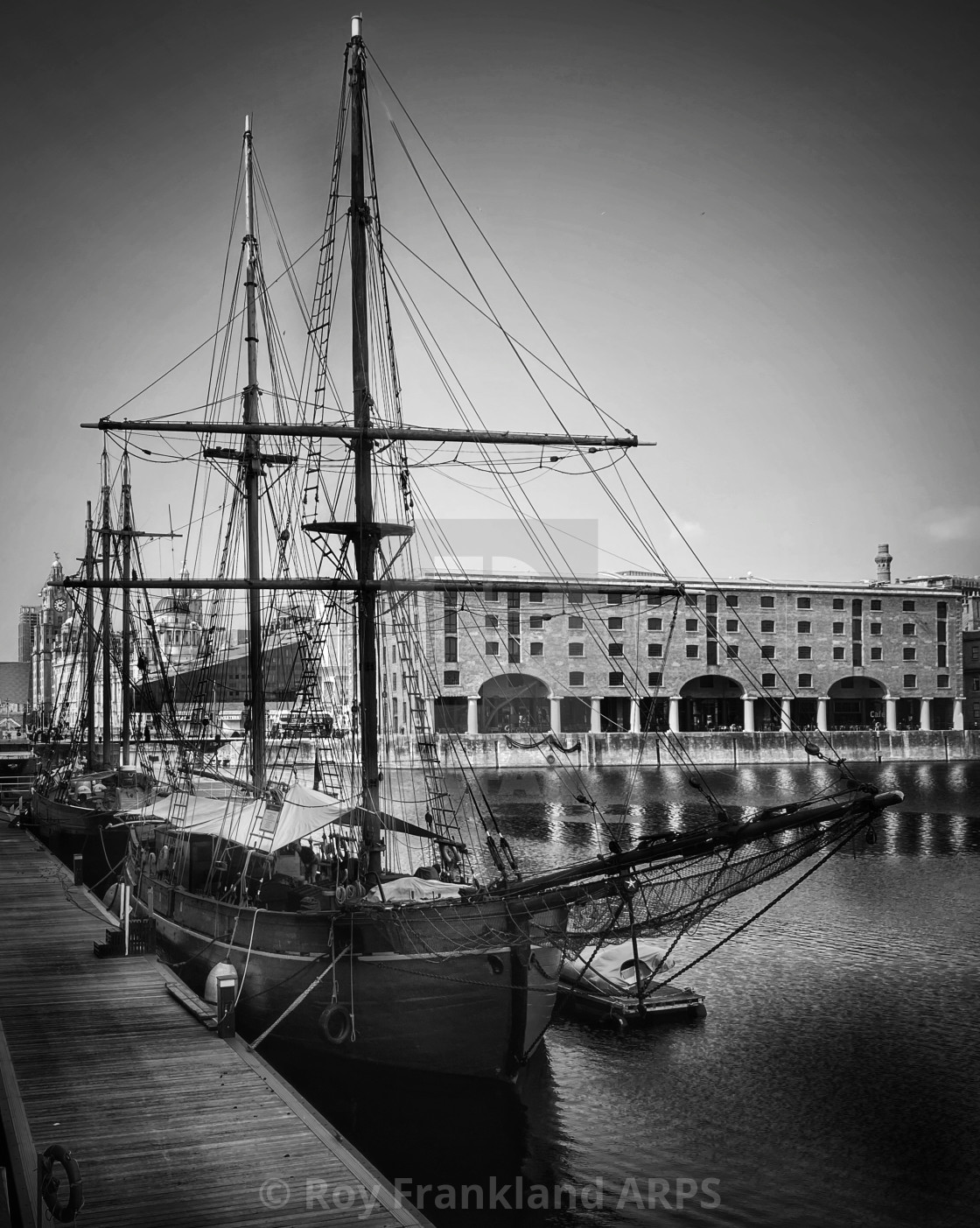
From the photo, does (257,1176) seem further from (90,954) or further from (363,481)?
(363,481)

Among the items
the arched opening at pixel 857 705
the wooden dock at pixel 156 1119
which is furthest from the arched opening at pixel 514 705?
the wooden dock at pixel 156 1119

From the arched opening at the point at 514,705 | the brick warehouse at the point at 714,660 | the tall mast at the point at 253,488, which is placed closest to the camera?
the tall mast at the point at 253,488

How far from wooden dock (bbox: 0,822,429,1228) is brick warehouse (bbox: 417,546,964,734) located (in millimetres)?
65690

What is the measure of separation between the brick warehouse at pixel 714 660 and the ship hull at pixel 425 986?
6430 cm

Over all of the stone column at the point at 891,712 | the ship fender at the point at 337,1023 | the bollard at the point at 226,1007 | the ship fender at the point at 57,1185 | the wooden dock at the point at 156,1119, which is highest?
the stone column at the point at 891,712

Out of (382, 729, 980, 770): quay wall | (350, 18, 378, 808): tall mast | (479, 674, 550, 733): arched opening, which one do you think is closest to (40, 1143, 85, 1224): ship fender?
(350, 18, 378, 808): tall mast

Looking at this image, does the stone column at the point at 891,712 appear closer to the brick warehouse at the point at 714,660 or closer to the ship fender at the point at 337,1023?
the brick warehouse at the point at 714,660

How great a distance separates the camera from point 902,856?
170ft

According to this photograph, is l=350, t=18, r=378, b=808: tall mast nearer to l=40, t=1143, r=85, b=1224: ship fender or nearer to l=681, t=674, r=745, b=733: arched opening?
l=40, t=1143, r=85, b=1224: ship fender

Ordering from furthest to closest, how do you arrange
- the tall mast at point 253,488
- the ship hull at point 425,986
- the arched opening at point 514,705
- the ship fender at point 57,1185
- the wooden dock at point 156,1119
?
Answer: the arched opening at point 514,705, the tall mast at point 253,488, the ship hull at point 425,986, the wooden dock at point 156,1119, the ship fender at point 57,1185

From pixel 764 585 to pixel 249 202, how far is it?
70567 mm

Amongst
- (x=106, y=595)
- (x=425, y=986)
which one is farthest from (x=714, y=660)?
(x=425, y=986)

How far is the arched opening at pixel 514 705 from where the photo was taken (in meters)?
96.5

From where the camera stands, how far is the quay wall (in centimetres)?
9281
